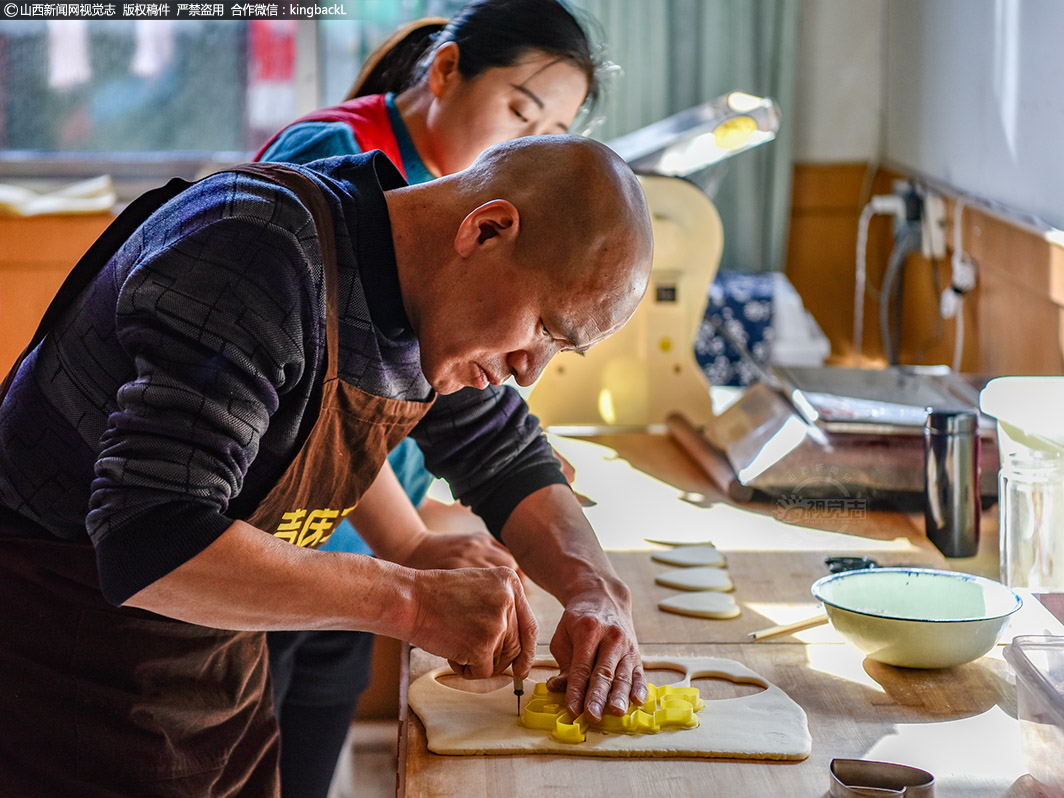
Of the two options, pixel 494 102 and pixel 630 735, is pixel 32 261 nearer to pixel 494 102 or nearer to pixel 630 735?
pixel 494 102

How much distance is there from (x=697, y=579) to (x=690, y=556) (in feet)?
0.32

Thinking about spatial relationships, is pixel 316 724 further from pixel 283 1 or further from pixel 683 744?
pixel 283 1

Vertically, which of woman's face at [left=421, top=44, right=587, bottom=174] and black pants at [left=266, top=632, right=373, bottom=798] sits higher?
woman's face at [left=421, top=44, right=587, bottom=174]

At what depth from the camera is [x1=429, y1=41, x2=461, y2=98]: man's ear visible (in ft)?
5.34

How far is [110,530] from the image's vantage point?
2.82 ft

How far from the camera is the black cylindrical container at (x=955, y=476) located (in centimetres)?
152

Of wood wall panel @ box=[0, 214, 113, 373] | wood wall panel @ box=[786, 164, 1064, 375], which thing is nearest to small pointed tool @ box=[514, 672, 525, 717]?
wood wall panel @ box=[786, 164, 1064, 375]

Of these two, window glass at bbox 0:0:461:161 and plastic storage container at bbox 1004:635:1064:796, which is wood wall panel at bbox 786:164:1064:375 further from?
window glass at bbox 0:0:461:161

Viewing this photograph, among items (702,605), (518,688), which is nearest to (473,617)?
(518,688)

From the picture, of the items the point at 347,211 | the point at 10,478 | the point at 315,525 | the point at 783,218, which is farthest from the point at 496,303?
the point at 783,218

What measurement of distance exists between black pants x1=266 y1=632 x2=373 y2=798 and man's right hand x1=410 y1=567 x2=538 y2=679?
1.88ft

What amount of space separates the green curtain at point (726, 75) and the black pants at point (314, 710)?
108 inches

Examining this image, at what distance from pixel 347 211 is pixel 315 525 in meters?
0.33

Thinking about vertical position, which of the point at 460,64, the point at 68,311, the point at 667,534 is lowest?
the point at 667,534
